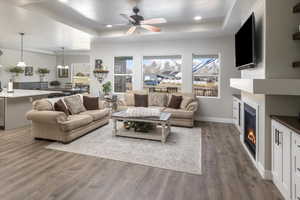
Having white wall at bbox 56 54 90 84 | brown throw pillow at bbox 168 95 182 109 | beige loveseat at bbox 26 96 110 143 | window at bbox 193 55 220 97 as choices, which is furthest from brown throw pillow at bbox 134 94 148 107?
white wall at bbox 56 54 90 84

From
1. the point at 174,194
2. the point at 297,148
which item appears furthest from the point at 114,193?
the point at 297,148

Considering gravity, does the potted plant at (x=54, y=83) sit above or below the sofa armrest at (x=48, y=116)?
above

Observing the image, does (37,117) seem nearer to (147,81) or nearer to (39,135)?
(39,135)

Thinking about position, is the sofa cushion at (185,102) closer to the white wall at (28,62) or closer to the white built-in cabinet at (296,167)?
the white built-in cabinet at (296,167)

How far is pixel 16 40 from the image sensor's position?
7328 millimetres

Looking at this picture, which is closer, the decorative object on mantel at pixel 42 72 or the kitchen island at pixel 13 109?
the kitchen island at pixel 13 109

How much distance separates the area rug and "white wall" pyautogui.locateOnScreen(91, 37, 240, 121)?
1927mm

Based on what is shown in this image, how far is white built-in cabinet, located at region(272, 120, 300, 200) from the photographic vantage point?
1.80 metres

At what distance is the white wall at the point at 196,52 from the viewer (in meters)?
5.82

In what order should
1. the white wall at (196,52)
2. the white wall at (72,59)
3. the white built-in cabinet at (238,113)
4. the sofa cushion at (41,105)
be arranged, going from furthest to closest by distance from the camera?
the white wall at (72,59)
the white wall at (196,52)
the white built-in cabinet at (238,113)
the sofa cushion at (41,105)

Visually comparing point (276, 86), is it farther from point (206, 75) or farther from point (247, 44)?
point (206, 75)

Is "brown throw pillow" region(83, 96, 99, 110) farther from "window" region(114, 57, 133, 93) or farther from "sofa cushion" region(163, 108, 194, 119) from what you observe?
"sofa cushion" region(163, 108, 194, 119)

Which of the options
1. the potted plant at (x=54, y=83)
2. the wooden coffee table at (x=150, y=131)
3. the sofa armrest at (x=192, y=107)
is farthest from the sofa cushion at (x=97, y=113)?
the potted plant at (x=54, y=83)

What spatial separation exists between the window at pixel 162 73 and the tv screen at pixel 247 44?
308 centimetres
